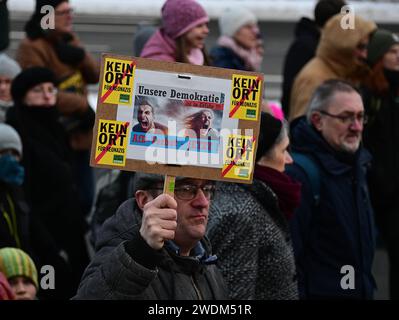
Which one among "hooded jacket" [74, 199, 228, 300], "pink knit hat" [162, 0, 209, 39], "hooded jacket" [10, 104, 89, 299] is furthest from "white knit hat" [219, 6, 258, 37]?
"hooded jacket" [74, 199, 228, 300]

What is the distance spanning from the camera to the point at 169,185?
593cm

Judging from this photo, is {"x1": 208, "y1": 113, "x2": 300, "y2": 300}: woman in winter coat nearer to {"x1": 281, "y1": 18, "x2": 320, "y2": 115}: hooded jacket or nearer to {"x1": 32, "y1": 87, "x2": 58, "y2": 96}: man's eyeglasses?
{"x1": 32, "y1": 87, "x2": 58, "y2": 96}: man's eyeglasses

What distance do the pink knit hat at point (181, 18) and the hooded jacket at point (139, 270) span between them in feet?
12.6

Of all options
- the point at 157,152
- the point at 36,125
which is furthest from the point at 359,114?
the point at 157,152

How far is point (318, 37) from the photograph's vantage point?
1209 centimetres

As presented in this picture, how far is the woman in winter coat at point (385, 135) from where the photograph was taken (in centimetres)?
1077

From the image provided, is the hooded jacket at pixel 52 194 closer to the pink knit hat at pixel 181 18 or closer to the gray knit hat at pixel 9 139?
the gray knit hat at pixel 9 139

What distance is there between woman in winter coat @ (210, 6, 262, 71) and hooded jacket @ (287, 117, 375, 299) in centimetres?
285

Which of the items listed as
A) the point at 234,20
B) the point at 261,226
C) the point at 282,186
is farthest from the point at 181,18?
the point at 261,226

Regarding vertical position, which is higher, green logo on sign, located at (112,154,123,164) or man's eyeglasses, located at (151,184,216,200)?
green logo on sign, located at (112,154,123,164)

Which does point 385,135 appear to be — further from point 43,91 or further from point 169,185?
point 169,185

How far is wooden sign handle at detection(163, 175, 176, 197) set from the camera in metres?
5.91

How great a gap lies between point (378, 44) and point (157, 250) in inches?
225

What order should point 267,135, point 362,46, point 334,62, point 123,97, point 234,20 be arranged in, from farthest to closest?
point 234,20, point 362,46, point 334,62, point 267,135, point 123,97
